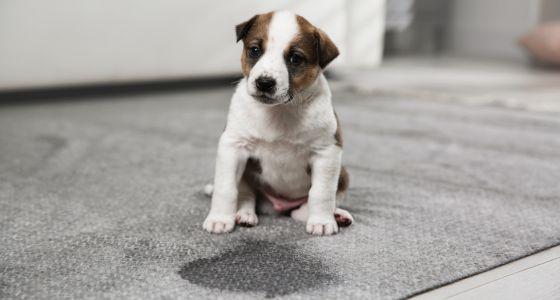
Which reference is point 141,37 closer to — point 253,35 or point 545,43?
point 253,35

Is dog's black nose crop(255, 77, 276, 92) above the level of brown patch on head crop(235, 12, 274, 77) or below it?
below

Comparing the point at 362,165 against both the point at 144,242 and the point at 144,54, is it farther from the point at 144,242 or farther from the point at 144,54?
the point at 144,54

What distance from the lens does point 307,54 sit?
115cm

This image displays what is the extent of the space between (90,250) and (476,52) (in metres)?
4.59

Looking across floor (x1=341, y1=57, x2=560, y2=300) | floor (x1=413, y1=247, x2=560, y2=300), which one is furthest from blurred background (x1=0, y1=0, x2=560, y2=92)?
floor (x1=413, y1=247, x2=560, y2=300)

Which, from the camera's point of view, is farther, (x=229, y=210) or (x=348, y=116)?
(x=348, y=116)

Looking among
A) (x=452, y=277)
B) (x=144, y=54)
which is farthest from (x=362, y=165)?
(x=144, y=54)

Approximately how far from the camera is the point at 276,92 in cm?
111

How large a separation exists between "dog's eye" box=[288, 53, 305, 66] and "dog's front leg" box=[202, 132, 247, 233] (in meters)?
0.20

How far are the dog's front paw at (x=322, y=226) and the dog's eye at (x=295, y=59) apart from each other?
301 mm

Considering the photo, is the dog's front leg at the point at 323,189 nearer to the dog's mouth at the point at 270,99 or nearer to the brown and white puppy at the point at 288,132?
the brown and white puppy at the point at 288,132

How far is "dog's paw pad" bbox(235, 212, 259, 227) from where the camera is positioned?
4.08 feet

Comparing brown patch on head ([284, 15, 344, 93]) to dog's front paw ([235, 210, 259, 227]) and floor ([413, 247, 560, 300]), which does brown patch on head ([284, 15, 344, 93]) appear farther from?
floor ([413, 247, 560, 300])

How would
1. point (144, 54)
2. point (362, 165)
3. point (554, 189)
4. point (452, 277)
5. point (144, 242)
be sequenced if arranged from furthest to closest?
point (144, 54) < point (362, 165) < point (554, 189) < point (144, 242) < point (452, 277)
